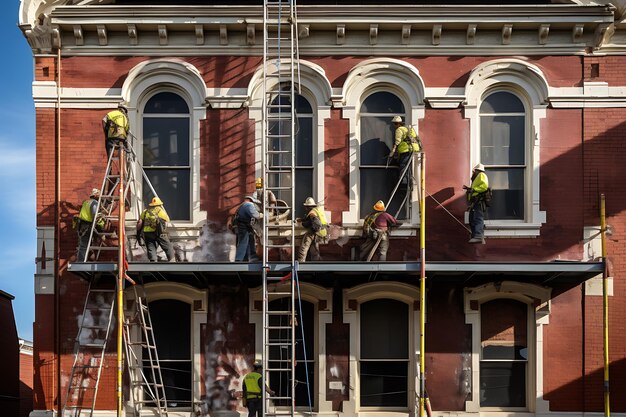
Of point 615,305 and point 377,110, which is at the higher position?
point 377,110

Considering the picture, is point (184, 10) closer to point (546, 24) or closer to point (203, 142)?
point (203, 142)

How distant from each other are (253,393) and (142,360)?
2448 mm

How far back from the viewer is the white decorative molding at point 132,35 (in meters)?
18.0

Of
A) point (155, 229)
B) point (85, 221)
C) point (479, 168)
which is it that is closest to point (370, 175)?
point (479, 168)

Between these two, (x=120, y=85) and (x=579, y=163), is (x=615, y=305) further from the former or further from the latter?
(x=120, y=85)

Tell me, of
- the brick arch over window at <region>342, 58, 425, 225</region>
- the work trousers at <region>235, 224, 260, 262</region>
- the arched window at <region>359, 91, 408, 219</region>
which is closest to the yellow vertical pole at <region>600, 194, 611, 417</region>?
the arched window at <region>359, 91, 408, 219</region>

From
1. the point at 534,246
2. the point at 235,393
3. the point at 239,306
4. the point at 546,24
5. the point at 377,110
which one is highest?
the point at 546,24

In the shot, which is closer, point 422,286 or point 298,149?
point 422,286

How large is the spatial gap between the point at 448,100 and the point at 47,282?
27.7 ft

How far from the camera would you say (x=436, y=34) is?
1808 centimetres

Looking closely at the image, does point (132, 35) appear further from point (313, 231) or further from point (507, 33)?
point (507, 33)

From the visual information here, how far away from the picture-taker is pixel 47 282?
17.8m

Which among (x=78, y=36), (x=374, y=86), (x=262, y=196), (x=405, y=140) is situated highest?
(x=78, y=36)

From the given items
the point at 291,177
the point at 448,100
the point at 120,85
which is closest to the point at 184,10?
the point at 120,85
